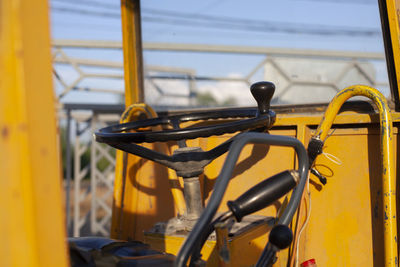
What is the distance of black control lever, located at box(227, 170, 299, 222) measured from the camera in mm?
815

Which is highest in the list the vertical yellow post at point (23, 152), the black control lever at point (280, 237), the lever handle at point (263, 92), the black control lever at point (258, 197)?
the lever handle at point (263, 92)

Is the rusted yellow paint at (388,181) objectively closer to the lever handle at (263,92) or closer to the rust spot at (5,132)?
Answer: the lever handle at (263,92)

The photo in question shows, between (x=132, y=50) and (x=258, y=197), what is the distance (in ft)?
4.34

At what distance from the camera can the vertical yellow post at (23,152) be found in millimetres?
552

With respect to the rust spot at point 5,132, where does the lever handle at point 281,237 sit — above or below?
below

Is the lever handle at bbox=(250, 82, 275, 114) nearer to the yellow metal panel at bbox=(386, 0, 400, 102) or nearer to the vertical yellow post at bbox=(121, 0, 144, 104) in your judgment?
the yellow metal panel at bbox=(386, 0, 400, 102)

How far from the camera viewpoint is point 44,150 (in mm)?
591

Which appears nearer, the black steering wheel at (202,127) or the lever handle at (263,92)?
the black steering wheel at (202,127)

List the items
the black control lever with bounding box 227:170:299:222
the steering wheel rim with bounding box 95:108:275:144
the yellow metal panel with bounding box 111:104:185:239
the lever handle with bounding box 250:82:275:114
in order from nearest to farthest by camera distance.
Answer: the black control lever with bounding box 227:170:299:222
the steering wheel rim with bounding box 95:108:275:144
the lever handle with bounding box 250:82:275:114
the yellow metal panel with bounding box 111:104:185:239

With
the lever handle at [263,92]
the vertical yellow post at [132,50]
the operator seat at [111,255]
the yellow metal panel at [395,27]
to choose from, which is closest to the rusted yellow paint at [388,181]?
the yellow metal panel at [395,27]

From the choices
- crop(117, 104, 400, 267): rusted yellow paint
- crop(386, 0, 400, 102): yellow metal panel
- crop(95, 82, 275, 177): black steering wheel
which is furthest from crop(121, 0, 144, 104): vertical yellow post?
crop(386, 0, 400, 102): yellow metal panel

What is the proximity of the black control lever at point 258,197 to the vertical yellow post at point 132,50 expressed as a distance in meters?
1.16

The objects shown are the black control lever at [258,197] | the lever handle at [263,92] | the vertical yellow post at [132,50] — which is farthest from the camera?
the vertical yellow post at [132,50]

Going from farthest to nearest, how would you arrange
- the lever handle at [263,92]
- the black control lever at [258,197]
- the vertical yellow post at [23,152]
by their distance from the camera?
1. the lever handle at [263,92]
2. the black control lever at [258,197]
3. the vertical yellow post at [23,152]
